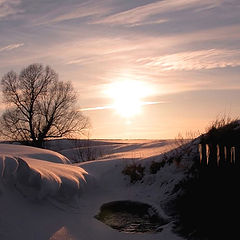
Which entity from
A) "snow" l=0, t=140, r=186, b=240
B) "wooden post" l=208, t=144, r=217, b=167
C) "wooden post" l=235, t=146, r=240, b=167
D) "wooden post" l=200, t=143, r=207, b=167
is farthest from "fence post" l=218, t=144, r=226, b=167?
"snow" l=0, t=140, r=186, b=240

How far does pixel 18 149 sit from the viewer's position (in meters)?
12.7

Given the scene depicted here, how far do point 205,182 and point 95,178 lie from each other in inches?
156

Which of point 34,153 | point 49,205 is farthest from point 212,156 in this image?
point 34,153

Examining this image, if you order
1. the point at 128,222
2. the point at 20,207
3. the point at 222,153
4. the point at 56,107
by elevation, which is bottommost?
the point at 128,222

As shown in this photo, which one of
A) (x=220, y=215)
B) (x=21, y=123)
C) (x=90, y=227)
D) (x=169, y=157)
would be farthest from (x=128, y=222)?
(x=21, y=123)

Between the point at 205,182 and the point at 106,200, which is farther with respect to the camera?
the point at 106,200

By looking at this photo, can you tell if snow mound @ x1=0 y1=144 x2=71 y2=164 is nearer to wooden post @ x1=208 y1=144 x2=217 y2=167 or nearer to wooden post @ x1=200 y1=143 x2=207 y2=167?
wooden post @ x1=200 y1=143 x2=207 y2=167

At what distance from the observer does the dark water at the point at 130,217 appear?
8930mm

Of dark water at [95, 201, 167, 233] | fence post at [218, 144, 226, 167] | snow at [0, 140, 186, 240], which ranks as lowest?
dark water at [95, 201, 167, 233]

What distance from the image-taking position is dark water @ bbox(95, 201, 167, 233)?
8.93 meters

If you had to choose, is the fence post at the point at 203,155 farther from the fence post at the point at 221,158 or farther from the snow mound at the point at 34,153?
the snow mound at the point at 34,153

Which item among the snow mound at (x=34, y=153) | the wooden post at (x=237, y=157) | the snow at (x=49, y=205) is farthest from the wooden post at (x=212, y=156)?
the snow mound at (x=34, y=153)

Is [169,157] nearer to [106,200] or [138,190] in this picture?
[138,190]

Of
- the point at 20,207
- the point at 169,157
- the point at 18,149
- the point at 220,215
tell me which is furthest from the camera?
the point at 169,157
